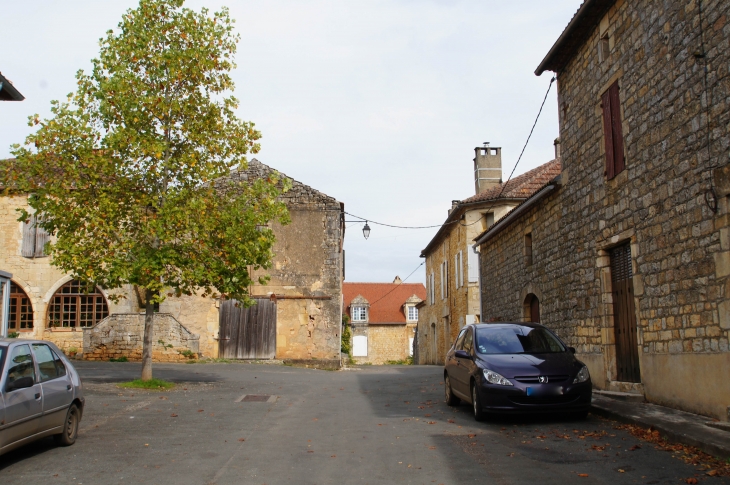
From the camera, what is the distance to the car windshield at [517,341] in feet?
32.5

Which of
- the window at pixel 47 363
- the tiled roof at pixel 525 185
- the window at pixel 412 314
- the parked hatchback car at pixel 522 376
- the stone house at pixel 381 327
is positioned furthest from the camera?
the window at pixel 412 314

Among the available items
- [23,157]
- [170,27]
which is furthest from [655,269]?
[23,157]

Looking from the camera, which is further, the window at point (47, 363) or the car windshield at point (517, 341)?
the car windshield at point (517, 341)

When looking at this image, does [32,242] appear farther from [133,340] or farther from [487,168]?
[487,168]

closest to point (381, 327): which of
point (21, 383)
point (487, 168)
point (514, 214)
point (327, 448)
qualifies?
point (487, 168)

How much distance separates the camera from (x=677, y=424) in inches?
310

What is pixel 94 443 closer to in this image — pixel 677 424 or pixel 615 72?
pixel 677 424

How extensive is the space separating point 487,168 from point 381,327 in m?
22.9

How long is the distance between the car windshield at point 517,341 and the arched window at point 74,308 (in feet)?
65.3

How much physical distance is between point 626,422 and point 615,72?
6.14 meters

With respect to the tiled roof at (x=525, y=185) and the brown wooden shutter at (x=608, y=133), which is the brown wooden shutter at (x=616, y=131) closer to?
the brown wooden shutter at (x=608, y=133)

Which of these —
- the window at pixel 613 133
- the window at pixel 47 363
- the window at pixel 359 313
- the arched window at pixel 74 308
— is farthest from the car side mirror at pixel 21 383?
the window at pixel 359 313

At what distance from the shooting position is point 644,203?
1048cm

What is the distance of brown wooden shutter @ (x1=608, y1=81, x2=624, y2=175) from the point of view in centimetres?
1140
